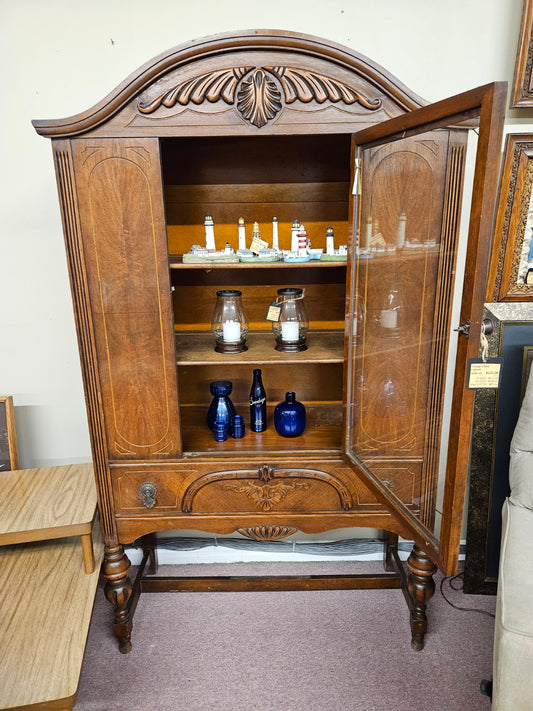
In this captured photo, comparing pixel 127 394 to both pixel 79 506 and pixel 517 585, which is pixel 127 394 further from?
pixel 517 585

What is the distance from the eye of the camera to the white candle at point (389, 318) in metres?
1.46

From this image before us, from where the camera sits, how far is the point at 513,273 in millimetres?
1810

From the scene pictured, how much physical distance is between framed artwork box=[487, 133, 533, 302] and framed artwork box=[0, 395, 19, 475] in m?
1.88

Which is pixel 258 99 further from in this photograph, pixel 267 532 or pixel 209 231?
pixel 267 532

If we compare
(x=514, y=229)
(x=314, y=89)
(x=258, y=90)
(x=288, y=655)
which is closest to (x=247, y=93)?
(x=258, y=90)

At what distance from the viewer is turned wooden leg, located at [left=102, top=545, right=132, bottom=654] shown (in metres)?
1.70

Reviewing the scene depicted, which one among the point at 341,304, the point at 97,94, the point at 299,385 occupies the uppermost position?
the point at 97,94

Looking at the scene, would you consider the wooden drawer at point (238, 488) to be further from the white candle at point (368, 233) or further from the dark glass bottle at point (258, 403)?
the white candle at point (368, 233)

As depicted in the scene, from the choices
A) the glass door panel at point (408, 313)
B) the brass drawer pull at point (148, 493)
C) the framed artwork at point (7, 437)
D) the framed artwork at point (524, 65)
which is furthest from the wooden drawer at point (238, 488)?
the framed artwork at point (524, 65)

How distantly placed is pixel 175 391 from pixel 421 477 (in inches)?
32.5

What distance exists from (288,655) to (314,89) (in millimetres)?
1877

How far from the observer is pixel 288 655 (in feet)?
5.85

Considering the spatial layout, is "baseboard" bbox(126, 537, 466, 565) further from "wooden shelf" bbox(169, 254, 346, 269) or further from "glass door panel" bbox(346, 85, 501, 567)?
"wooden shelf" bbox(169, 254, 346, 269)

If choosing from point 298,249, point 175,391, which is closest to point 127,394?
point 175,391
